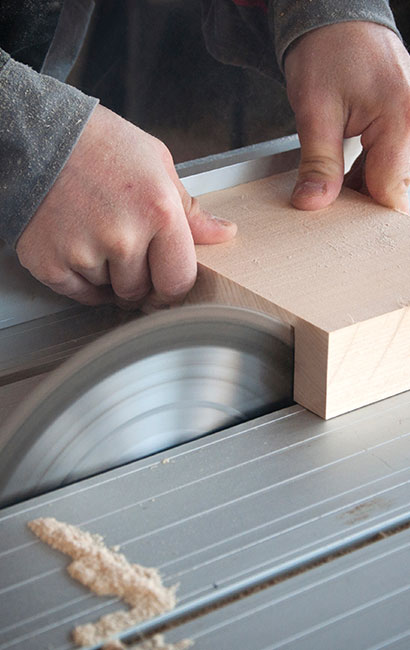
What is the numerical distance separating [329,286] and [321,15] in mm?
726

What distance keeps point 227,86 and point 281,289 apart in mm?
1695

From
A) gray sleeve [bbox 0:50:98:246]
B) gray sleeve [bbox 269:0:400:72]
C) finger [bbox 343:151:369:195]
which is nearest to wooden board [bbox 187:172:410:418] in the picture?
finger [bbox 343:151:369:195]

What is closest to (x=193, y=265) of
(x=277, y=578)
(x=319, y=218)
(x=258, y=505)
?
(x=319, y=218)

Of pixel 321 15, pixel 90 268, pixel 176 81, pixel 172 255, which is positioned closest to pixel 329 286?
pixel 172 255

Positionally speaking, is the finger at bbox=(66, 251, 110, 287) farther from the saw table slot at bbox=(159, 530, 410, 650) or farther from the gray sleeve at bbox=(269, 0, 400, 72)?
the gray sleeve at bbox=(269, 0, 400, 72)

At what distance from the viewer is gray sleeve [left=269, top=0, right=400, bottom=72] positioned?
5.37 ft

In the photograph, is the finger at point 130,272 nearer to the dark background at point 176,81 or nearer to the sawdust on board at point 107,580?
the sawdust on board at point 107,580

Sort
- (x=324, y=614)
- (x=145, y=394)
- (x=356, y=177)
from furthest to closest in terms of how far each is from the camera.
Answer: (x=356, y=177) < (x=145, y=394) < (x=324, y=614)

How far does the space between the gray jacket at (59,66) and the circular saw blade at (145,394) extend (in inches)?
11.4

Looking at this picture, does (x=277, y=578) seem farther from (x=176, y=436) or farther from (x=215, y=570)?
(x=176, y=436)

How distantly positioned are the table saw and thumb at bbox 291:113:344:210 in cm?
40

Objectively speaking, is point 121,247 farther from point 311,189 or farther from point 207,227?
point 311,189

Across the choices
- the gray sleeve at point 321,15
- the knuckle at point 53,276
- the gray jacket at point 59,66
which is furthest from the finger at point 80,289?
the gray sleeve at point 321,15

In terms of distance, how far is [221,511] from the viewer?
3.22 ft
